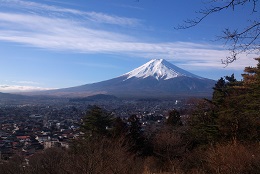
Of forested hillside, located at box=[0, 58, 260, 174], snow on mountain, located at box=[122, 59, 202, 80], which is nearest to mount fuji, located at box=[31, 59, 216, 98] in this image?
snow on mountain, located at box=[122, 59, 202, 80]

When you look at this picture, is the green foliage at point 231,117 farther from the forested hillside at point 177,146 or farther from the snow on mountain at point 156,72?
the snow on mountain at point 156,72

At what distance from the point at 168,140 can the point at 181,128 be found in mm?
3401

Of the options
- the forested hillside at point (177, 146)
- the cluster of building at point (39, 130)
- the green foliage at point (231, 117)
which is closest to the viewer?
the forested hillside at point (177, 146)

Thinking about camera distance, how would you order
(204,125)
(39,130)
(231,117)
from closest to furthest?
(231,117), (204,125), (39,130)

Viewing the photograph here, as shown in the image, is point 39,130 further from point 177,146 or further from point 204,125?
point 204,125

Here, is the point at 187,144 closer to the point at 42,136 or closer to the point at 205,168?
the point at 205,168

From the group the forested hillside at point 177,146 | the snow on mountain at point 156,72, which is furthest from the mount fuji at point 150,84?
the forested hillside at point 177,146

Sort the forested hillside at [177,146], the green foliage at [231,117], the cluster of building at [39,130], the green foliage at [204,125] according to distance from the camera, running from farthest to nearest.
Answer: the cluster of building at [39,130] < the green foliage at [204,125] < the green foliage at [231,117] < the forested hillside at [177,146]

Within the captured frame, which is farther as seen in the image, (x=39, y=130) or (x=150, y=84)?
(x=150, y=84)

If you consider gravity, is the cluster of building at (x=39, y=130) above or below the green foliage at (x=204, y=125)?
below

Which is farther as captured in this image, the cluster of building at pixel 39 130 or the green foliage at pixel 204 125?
the cluster of building at pixel 39 130

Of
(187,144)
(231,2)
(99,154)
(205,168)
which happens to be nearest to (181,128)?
(187,144)

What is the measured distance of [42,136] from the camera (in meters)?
29.0

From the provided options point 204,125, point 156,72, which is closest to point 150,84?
point 156,72
